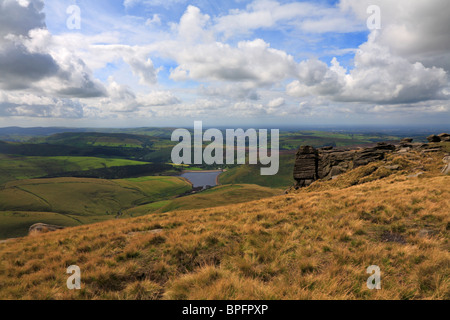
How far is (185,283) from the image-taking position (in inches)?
230

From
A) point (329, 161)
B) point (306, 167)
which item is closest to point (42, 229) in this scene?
point (306, 167)

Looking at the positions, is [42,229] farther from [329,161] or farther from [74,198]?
[74,198]

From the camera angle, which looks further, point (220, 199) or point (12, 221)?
point (220, 199)

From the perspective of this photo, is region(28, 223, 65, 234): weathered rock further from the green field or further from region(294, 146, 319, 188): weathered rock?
the green field

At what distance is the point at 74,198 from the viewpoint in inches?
6117

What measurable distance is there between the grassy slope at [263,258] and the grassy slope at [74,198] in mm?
132156

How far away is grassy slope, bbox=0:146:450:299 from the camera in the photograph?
18.2ft

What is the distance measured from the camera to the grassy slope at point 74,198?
116250 millimetres

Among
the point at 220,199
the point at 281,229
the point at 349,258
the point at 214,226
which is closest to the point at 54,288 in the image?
the point at 214,226

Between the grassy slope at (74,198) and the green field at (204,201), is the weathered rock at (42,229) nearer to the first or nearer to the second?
the green field at (204,201)

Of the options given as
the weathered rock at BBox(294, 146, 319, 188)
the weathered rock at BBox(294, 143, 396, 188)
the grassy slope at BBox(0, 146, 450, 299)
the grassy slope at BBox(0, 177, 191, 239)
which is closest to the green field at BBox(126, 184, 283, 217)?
the grassy slope at BBox(0, 177, 191, 239)

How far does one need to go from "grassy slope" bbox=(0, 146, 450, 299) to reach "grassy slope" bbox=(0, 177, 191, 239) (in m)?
132

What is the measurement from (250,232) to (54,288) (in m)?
7.77
